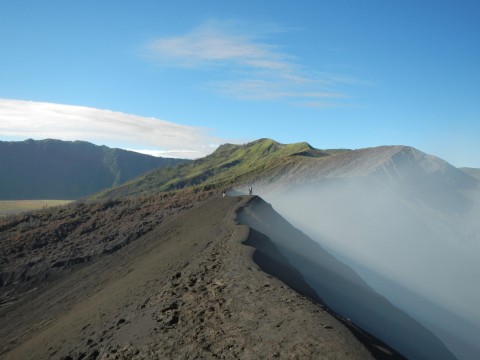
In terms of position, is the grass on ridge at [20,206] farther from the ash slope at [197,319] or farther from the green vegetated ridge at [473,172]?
the green vegetated ridge at [473,172]

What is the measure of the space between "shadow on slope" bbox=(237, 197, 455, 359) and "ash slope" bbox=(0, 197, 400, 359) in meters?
3.04

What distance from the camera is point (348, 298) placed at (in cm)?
2217

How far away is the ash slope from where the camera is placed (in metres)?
9.66

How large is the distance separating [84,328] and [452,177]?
63.0 metres

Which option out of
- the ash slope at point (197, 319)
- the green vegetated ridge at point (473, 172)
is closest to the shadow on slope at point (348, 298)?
the ash slope at point (197, 319)

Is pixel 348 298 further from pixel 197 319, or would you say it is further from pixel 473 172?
pixel 473 172

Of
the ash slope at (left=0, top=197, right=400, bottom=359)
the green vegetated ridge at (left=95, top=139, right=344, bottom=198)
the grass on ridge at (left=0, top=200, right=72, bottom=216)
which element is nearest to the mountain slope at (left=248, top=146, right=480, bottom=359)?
the ash slope at (left=0, top=197, right=400, bottom=359)

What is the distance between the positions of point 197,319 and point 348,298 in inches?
521

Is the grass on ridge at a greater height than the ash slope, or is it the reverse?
the ash slope

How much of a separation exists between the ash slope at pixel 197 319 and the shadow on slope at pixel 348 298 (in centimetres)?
304

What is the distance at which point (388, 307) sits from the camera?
25.8 metres

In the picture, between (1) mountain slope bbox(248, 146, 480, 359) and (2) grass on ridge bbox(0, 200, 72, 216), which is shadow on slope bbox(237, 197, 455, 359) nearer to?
(1) mountain slope bbox(248, 146, 480, 359)

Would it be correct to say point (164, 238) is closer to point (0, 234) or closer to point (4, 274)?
point (4, 274)

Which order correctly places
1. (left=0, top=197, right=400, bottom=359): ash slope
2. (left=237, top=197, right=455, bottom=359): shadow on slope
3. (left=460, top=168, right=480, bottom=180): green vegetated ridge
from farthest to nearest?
1. (left=460, top=168, right=480, bottom=180): green vegetated ridge
2. (left=237, top=197, right=455, bottom=359): shadow on slope
3. (left=0, top=197, right=400, bottom=359): ash slope
